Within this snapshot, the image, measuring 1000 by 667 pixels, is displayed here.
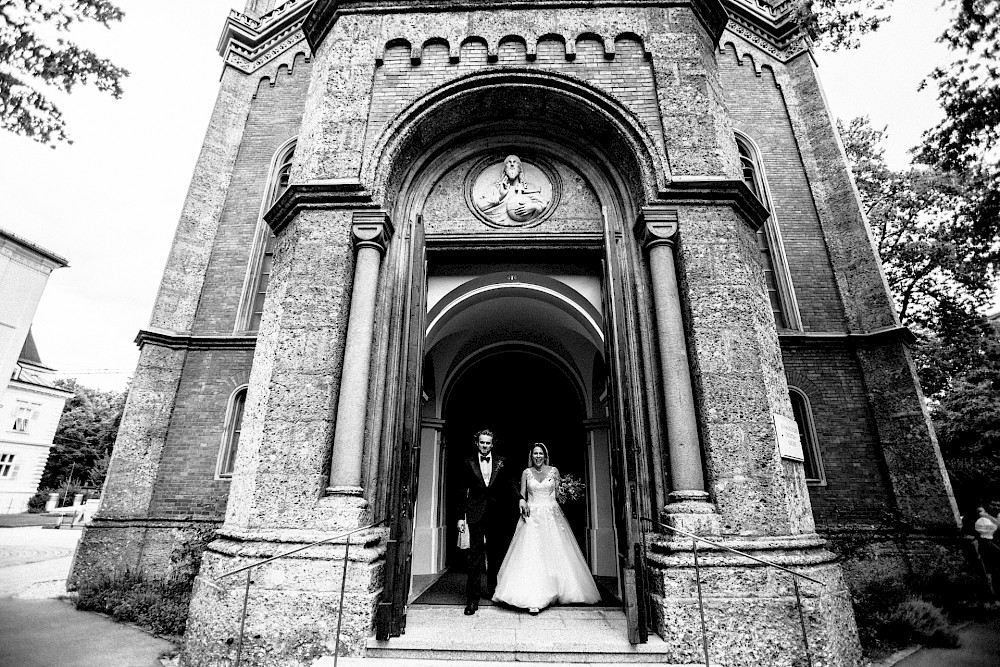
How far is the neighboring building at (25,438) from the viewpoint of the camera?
27.6 metres

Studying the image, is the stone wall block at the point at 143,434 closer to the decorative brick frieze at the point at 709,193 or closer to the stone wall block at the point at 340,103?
the stone wall block at the point at 340,103

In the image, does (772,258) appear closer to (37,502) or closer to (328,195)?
(328,195)

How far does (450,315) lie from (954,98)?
712 centimetres

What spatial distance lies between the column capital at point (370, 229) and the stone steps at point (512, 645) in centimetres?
403

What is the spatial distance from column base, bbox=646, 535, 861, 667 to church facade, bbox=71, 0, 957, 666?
0.9 inches

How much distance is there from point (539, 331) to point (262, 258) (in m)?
6.21

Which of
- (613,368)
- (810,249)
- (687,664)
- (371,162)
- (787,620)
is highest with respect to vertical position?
(810,249)

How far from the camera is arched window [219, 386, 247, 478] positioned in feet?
29.8

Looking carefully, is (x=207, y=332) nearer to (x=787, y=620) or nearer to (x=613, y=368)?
(x=613, y=368)

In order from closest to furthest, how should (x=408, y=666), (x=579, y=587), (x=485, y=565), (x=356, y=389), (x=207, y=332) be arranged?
(x=408, y=666) → (x=356, y=389) → (x=579, y=587) → (x=485, y=565) → (x=207, y=332)

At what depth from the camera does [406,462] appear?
5293 mm

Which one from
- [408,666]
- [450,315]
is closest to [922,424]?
[450,315]

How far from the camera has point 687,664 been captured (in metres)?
4.09

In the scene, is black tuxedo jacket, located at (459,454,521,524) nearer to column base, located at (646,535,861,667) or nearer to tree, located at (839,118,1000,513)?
column base, located at (646,535,861,667)
